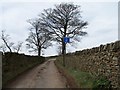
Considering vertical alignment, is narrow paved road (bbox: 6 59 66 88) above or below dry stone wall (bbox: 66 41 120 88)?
below

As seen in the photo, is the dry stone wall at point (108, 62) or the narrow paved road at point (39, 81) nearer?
the dry stone wall at point (108, 62)

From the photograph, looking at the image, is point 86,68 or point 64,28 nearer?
point 86,68

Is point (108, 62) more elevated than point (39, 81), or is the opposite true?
point (108, 62)

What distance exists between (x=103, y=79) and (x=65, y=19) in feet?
109

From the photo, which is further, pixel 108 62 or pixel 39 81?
pixel 39 81

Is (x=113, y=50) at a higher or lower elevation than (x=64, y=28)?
lower

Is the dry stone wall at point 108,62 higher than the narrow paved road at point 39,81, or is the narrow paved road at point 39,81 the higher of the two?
the dry stone wall at point 108,62

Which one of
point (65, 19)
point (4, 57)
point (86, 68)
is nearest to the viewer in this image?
point (86, 68)

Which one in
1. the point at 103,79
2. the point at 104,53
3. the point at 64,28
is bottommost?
the point at 103,79

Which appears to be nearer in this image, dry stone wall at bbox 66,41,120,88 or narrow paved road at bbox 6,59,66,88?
dry stone wall at bbox 66,41,120,88

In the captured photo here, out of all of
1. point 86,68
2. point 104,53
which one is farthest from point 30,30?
point 104,53

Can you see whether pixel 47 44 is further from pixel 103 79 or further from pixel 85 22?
pixel 103 79

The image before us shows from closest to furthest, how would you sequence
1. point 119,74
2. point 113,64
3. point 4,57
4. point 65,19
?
point 119,74 → point 113,64 → point 4,57 → point 65,19

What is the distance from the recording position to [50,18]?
43.7m
